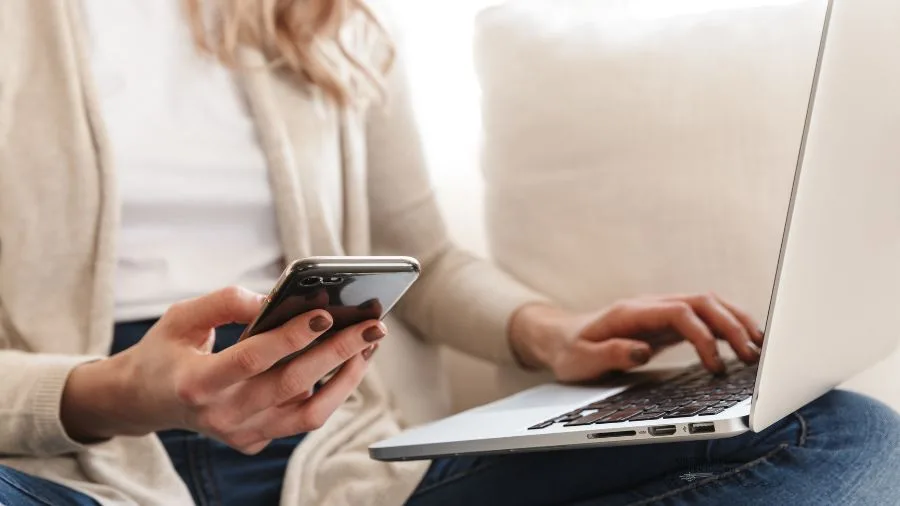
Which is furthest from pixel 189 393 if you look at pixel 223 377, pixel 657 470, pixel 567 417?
pixel 657 470

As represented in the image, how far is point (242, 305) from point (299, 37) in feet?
1.46

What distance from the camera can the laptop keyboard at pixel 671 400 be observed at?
599 mm

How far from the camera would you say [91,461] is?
0.72 meters

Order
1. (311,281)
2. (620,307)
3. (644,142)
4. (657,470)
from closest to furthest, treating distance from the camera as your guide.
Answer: (311,281) < (657,470) < (620,307) < (644,142)

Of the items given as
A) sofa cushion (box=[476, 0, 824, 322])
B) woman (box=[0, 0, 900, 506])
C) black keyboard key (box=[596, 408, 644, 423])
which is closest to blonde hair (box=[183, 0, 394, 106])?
woman (box=[0, 0, 900, 506])

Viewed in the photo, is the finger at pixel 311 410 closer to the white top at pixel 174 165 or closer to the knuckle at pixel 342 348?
the knuckle at pixel 342 348

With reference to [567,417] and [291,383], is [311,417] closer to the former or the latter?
[291,383]

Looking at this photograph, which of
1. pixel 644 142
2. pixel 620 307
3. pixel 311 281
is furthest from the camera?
pixel 644 142

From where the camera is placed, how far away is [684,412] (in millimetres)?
588

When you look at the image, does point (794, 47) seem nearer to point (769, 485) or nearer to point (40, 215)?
point (769, 485)

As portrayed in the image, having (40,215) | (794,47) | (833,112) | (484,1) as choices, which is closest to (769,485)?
(833,112)

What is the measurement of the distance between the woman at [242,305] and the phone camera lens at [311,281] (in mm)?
33

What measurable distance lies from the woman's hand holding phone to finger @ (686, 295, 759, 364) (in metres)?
0.32

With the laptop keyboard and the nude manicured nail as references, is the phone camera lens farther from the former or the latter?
the nude manicured nail
